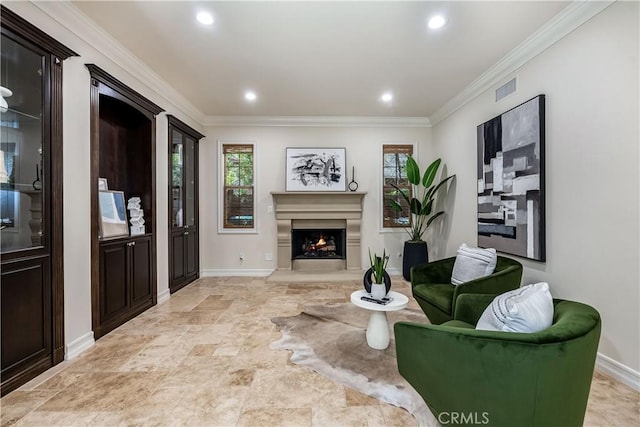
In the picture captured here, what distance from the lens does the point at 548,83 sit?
2.72m

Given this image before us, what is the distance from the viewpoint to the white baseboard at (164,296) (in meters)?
3.95

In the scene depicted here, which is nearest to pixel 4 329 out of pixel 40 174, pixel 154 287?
pixel 40 174

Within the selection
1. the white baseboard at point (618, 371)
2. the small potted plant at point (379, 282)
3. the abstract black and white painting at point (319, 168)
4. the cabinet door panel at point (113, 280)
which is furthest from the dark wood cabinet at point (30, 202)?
the white baseboard at point (618, 371)

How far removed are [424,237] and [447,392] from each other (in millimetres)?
4327

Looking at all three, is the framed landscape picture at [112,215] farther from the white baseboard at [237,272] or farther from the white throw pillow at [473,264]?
the white throw pillow at [473,264]

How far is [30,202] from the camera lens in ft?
7.16

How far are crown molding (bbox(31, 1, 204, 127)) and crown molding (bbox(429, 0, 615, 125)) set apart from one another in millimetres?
4063

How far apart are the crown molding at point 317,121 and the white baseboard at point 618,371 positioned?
4.25m

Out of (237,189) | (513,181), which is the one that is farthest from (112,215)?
(513,181)

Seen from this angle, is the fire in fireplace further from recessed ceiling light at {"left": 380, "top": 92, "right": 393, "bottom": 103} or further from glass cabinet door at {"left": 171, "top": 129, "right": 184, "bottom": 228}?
recessed ceiling light at {"left": 380, "top": 92, "right": 393, "bottom": 103}

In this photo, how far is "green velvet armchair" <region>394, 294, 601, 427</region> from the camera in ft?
4.12

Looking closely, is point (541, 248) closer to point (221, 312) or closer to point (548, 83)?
point (548, 83)

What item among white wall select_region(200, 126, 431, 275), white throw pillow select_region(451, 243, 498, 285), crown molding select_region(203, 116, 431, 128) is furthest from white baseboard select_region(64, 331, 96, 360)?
crown molding select_region(203, 116, 431, 128)

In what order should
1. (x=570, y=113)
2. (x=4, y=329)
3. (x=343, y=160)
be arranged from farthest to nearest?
(x=343, y=160), (x=570, y=113), (x=4, y=329)
